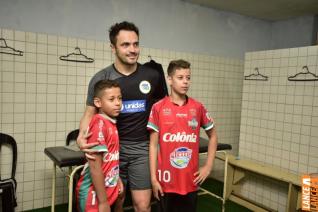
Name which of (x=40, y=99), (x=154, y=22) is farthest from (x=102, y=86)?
(x=154, y=22)

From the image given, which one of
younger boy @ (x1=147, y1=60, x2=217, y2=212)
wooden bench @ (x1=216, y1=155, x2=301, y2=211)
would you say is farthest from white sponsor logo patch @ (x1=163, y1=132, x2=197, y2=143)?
wooden bench @ (x1=216, y1=155, x2=301, y2=211)

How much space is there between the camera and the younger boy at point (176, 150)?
62.4 inches

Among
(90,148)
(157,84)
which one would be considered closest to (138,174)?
(90,148)

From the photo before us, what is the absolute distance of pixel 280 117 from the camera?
281cm

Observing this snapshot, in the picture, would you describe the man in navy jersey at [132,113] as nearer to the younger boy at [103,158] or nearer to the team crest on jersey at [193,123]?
the younger boy at [103,158]

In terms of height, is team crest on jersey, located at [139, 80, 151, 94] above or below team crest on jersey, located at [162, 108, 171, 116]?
above

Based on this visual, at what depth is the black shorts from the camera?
1612mm

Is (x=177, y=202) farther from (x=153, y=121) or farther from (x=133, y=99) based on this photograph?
(x=133, y=99)

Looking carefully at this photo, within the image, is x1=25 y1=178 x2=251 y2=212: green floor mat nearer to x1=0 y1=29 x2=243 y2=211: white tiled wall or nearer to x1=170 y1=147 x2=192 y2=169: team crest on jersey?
x1=0 y1=29 x2=243 y2=211: white tiled wall

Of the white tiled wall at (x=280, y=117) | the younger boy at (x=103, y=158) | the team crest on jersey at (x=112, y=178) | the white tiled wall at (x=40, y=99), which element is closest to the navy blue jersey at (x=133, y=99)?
the younger boy at (x=103, y=158)

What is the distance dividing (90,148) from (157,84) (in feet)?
1.95

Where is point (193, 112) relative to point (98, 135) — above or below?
above

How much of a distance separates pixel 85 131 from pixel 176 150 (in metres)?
0.52

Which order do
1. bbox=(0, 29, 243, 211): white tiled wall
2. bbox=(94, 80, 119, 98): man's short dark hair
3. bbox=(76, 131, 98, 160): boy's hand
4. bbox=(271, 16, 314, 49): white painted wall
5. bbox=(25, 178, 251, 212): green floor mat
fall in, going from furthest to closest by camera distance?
bbox=(271, 16, 314, 49): white painted wall < bbox=(25, 178, 251, 212): green floor mat < bbox=(0, 29, 243, 211): white tiled wall < bbox=(94, 80, 119, 98): man's short dark hair < bbox=(76, 131, 98, 160): boy's hand
